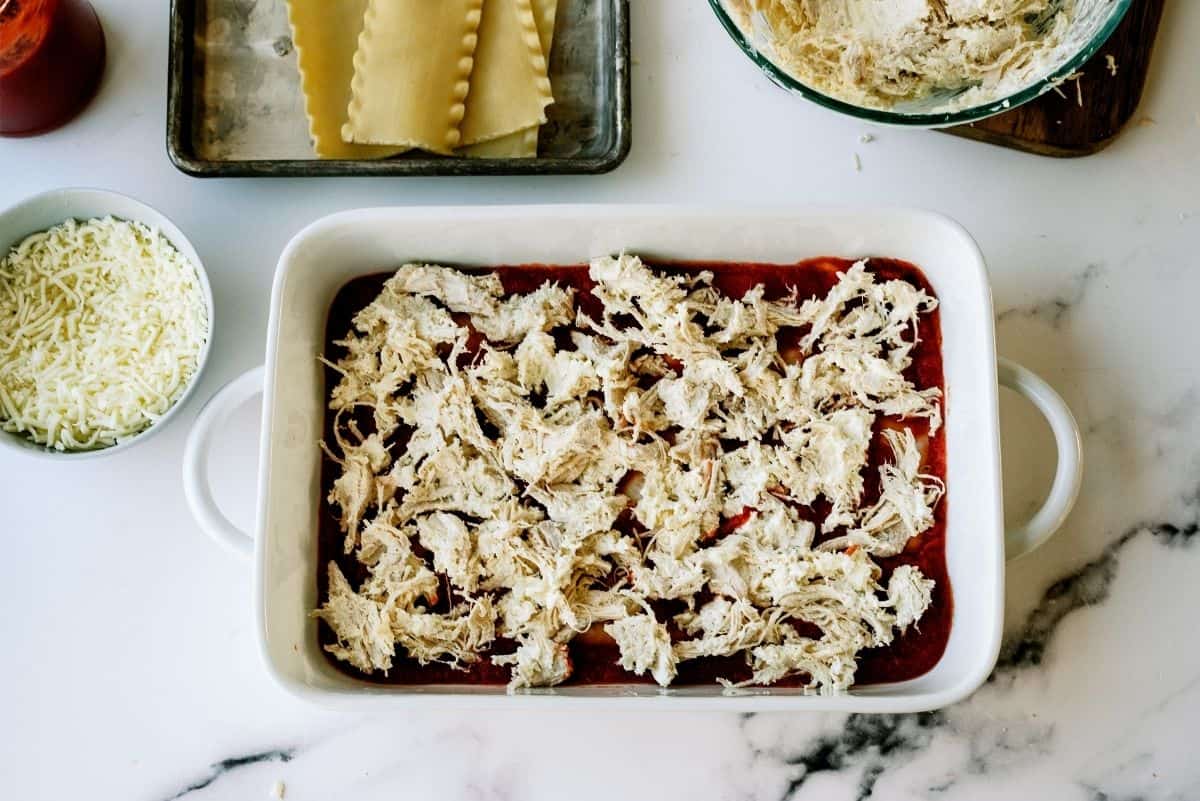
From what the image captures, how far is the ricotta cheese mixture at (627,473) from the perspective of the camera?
159 cm

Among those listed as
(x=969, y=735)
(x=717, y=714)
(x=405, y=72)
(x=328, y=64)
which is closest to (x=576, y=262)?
(x=405, y=72)

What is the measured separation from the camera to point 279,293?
1.55 metres

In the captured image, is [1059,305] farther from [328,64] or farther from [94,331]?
[94,331]

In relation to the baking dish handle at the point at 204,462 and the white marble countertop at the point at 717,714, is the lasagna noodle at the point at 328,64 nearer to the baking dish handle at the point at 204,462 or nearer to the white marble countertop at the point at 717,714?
the white marble countertop at the point at 717,714

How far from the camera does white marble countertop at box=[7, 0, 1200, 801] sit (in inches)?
67.7

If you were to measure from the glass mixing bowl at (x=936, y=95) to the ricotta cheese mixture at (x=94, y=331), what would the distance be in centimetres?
93

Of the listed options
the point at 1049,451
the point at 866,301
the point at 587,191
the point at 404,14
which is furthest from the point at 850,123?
the point at 404,14

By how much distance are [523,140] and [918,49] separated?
65 centimetres

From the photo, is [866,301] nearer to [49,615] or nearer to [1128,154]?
[1128,154]

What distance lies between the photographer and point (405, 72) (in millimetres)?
1732

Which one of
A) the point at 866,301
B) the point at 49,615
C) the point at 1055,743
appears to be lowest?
the point at 1055,743

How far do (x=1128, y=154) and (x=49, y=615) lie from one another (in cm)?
196

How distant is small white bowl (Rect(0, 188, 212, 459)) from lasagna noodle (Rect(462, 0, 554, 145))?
495mm

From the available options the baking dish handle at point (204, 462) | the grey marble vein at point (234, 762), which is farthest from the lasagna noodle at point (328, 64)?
the grey marble vein at point (234, 762)
